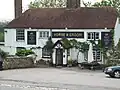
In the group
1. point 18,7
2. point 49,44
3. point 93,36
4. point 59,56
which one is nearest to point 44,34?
point 49,44

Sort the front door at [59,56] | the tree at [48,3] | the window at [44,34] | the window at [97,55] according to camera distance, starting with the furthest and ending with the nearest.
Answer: the tree at [48,3] < the window at [44,34] < the front door at [59,56] < the window at [97,55]

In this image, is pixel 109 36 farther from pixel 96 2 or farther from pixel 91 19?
pixel 96 2

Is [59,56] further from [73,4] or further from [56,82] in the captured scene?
[56,82]

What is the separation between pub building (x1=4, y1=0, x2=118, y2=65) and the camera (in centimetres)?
4900

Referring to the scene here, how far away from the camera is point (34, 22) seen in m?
53.1

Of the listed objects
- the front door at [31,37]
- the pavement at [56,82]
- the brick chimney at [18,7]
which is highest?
the brick chimney at [18,7]

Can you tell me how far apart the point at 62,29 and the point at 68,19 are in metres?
2.43

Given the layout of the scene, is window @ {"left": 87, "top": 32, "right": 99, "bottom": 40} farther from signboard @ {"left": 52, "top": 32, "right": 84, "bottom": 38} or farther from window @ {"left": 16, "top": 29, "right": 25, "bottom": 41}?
window @ {"left": 16, "top": 29, "right": 25, "bottom": 41}

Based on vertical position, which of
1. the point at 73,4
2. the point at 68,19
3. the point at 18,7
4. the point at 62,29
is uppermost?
the point at 73,4

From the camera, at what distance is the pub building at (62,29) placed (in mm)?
49000

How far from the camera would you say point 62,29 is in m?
50.5

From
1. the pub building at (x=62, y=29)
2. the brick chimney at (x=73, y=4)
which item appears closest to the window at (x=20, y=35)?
the pub building at (x=62, y=29)

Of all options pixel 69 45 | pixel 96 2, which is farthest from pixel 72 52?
pixel 96 2

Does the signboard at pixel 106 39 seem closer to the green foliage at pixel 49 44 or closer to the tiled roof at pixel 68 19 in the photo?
the tiled roof at pixel 68 19
